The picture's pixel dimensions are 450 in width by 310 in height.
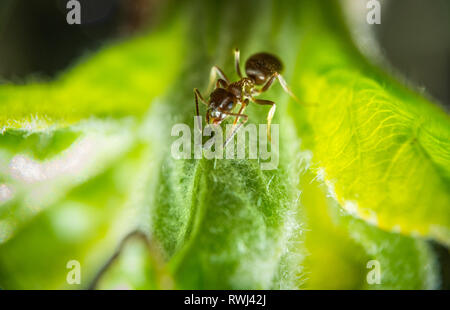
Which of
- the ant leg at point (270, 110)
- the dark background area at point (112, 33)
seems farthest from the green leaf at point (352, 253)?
the dark background area at point (112, 33)

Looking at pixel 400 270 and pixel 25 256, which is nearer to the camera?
pixel 400 270

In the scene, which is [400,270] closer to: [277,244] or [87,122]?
[277,244]

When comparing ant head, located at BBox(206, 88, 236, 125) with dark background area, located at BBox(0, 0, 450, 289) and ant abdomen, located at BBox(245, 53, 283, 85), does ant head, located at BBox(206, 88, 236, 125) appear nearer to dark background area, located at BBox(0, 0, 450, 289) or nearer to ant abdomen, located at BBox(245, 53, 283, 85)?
ant abdomen, located at BBox(245, 53, 283, 85)

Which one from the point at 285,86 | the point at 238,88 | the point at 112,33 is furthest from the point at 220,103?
the point at 112,33

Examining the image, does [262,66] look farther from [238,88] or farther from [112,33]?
[112,33]

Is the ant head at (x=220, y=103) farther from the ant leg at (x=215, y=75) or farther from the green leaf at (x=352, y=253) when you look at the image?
the green leaf at (x=352, y=253)

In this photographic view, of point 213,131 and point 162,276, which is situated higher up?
point 213,131

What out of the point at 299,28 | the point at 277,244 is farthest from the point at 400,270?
the point at 299,28
